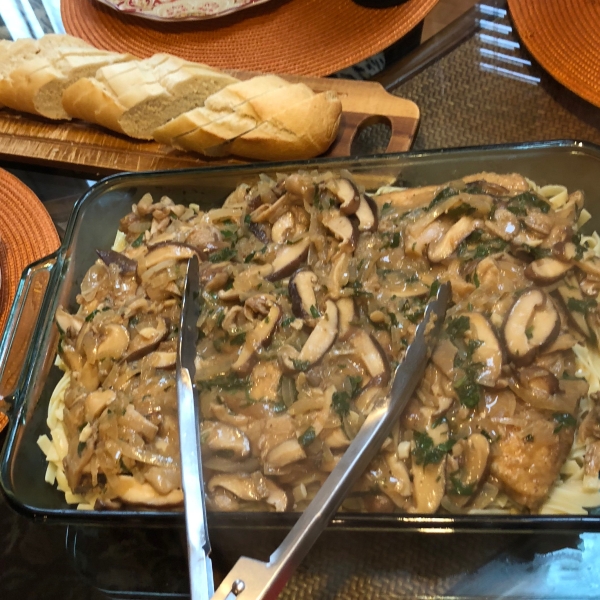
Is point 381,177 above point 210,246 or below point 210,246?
above

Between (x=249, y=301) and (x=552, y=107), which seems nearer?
(x=249, y=301)

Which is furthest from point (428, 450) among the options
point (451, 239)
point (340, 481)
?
point (451, 239)

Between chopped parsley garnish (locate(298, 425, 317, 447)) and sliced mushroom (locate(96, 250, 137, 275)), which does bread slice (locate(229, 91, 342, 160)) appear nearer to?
sliced mushroom (locate(96, 250, 137, 275))

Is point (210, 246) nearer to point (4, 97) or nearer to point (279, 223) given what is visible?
point (279, 223)

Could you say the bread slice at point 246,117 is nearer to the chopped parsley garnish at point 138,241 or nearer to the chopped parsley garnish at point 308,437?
the chopped parsley garnish at point 138,241

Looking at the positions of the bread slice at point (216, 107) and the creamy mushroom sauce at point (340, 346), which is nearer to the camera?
the creamy mushroom sauce at point (340, 346)

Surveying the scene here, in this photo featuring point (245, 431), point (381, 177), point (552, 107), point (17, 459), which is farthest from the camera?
point (552, 107)

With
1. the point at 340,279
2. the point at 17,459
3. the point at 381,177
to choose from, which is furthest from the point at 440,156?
the point at 17,459

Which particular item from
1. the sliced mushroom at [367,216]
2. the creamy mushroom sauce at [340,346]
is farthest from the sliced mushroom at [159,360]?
the sliced mushroom at [367,216]
